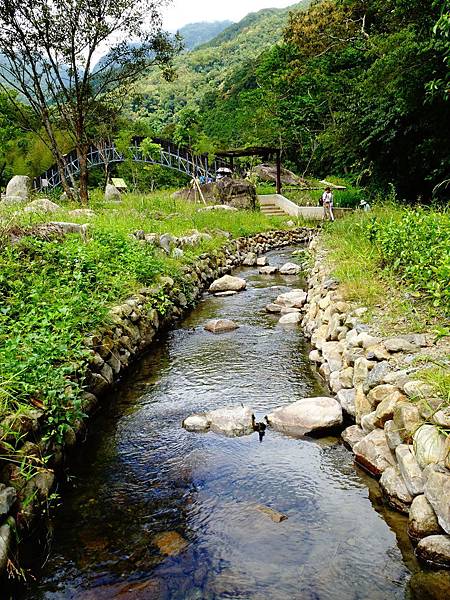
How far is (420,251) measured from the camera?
22.8 ft

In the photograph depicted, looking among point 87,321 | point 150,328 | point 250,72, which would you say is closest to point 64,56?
point 150,328

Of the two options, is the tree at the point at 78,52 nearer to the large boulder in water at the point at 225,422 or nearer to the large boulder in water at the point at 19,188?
the large boulder in water at the point at 19,188

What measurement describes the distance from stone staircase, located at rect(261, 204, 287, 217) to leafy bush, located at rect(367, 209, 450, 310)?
61.3 feet

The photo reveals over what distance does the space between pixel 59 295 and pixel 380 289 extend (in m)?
4.41

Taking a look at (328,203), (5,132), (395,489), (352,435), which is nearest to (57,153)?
(328,203)

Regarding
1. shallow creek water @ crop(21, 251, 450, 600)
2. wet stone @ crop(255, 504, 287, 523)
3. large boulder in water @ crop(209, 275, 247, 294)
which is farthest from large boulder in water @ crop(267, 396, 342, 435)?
large boulder in water @ crop(209, 275, 247, 294)

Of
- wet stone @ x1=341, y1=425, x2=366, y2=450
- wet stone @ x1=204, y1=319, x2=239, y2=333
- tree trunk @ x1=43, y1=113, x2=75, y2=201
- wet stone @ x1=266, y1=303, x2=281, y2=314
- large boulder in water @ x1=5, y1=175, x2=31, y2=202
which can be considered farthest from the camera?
tree trunk @ x1=43, y1=113, x2=75, y2=201

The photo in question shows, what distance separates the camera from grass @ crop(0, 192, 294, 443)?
4.66 meters

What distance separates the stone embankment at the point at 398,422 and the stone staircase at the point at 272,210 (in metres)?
21.0

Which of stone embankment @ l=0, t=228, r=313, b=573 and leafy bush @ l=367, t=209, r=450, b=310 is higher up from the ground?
leafy bush @ l=367, t=209, r=450, b=310

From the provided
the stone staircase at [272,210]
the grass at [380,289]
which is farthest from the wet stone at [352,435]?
the stone staircase at [272,210]

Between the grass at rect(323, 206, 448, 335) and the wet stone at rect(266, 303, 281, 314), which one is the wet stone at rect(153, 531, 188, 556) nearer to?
the grass at rect(323, 206, 448, 335)

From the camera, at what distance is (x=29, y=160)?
35.7 m

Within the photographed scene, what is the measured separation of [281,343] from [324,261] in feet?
10.2
